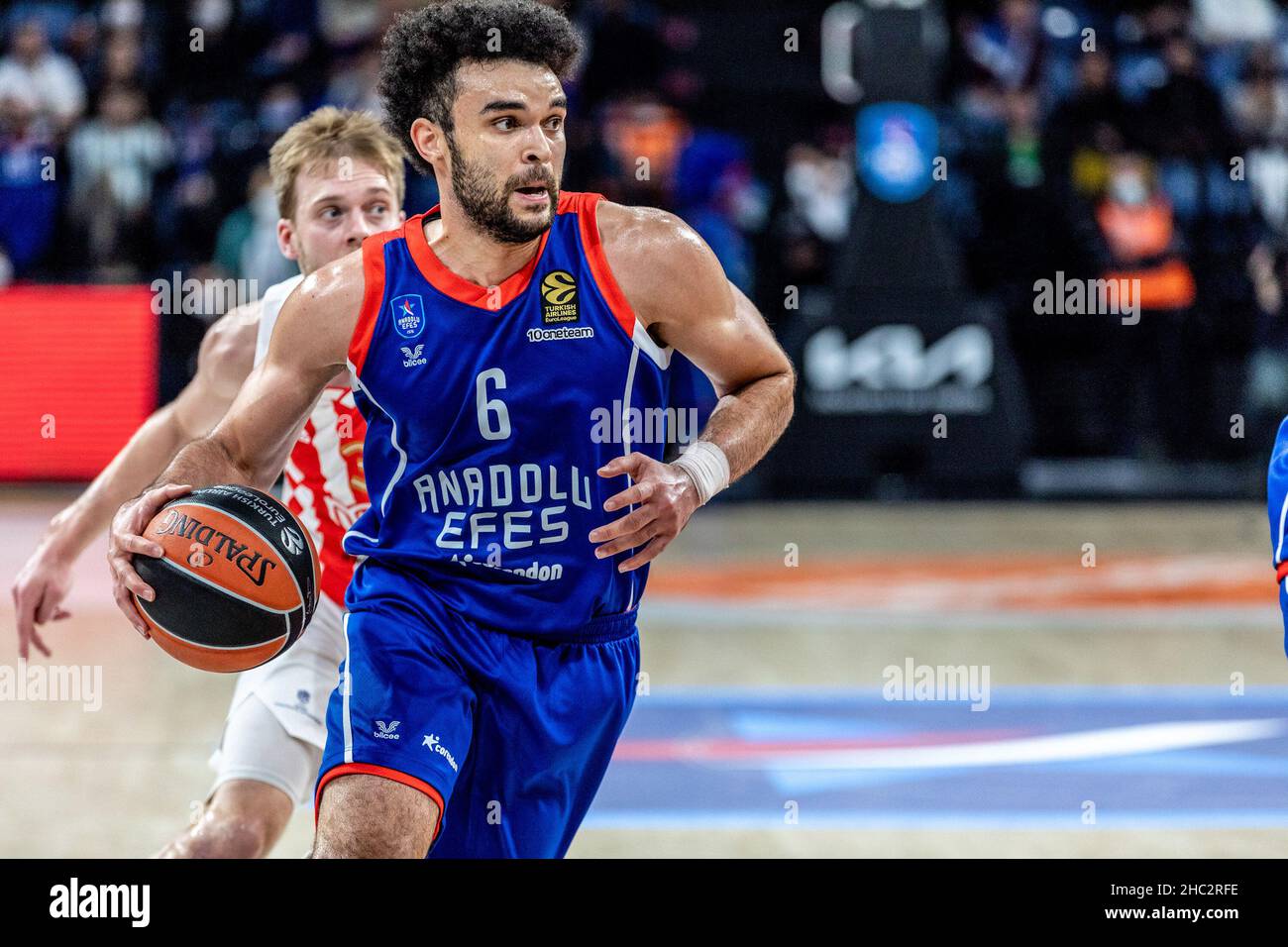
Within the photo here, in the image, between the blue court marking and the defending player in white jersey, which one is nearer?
the defending player in white jersey

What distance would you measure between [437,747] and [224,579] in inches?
21.6

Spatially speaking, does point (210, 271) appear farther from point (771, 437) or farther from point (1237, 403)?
point (771, 437)

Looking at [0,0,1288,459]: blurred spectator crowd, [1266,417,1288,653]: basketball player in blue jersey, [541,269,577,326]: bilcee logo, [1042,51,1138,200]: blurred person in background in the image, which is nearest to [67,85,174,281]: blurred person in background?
[0,0,1288,459]: blurred spectator crowd

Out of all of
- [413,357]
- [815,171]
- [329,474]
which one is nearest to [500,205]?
[413,357]

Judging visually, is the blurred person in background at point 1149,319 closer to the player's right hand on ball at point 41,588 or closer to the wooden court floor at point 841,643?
the wooden court floor at point 841,643

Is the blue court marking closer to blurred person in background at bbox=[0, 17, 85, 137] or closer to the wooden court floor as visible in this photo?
the wooden court floor

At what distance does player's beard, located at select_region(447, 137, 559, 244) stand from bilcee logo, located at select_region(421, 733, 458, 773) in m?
1.05

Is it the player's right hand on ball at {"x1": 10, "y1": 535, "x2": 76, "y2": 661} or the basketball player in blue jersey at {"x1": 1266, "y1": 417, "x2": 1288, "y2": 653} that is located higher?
the basketball player in blue jersey at {"x1": 1266, "y1": 417, "x2": 1288, "y2": 653}

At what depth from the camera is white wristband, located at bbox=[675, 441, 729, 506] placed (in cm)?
341

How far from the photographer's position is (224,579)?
3443 millimetres

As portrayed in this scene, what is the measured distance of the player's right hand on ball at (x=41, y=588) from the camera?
4238mm

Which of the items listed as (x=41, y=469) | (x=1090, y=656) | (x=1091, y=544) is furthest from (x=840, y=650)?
(x=41, y=469)
